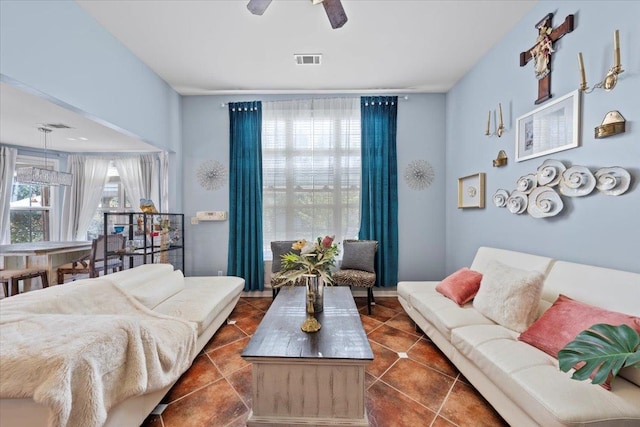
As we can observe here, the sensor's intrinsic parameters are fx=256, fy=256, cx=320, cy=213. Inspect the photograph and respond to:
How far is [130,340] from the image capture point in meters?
1.35

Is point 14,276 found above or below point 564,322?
below

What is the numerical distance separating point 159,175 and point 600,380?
5.86m

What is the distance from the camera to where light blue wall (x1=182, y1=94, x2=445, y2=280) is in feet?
12.5

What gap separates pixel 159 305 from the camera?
2.28m

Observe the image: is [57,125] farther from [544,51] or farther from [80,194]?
[544,51]

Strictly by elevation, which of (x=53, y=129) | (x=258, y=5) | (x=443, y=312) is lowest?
(x=443, y=312)

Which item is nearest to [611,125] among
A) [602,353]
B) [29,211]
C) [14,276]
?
[602,353]

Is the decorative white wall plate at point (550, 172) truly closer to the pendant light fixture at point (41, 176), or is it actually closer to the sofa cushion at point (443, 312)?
the sofa cushion at point (443, 312)

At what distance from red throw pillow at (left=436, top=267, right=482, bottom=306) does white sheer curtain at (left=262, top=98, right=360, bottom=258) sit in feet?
5.12

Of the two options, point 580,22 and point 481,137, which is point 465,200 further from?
point 580,22

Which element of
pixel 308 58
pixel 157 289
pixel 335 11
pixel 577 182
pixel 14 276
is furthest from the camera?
pixel 14 276


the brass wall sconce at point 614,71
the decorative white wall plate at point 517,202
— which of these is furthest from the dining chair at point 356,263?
the brass wall sconce at point 614,71

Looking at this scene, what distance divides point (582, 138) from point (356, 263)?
2.50 meters

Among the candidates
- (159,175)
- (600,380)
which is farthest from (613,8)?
(159,175)
